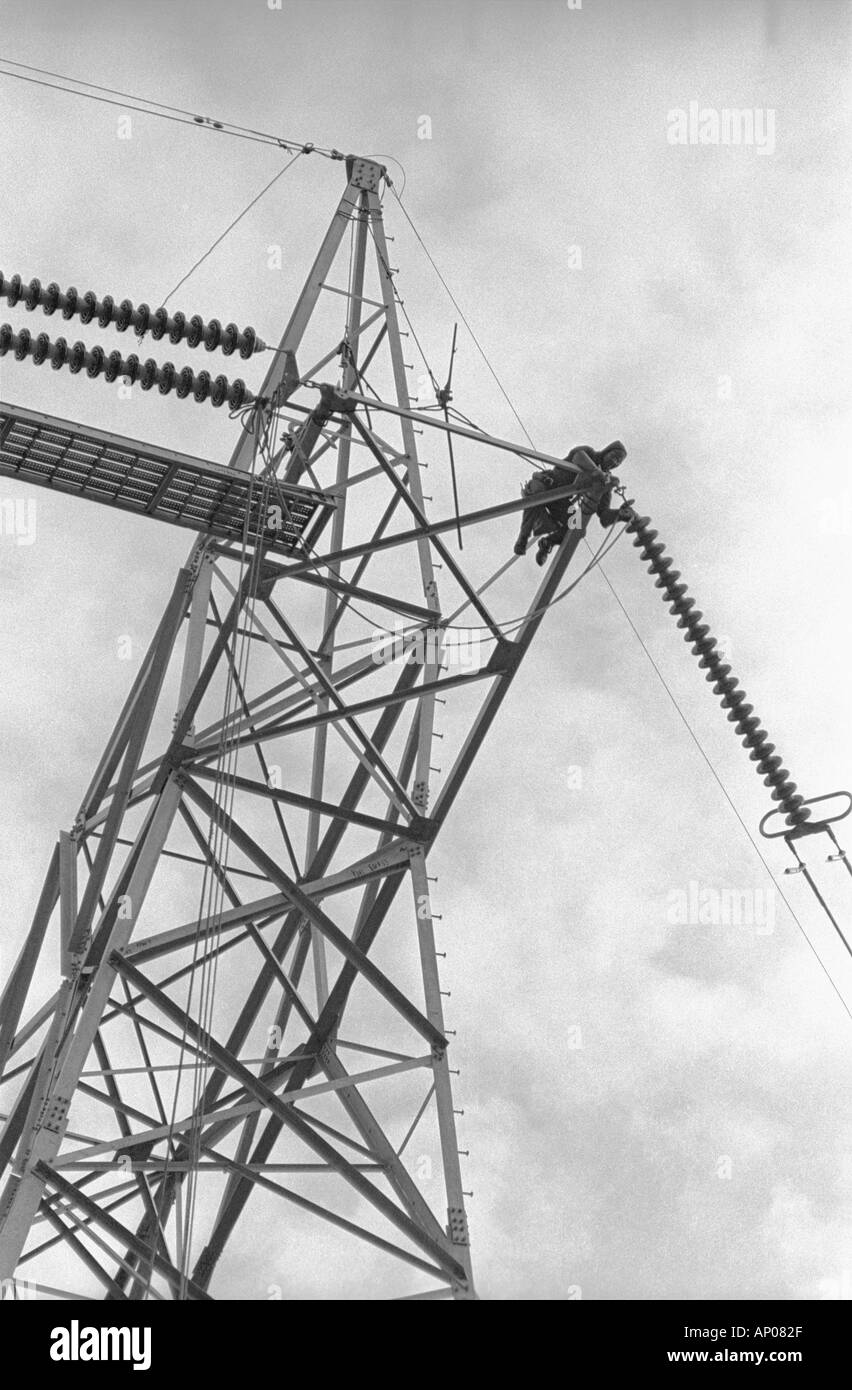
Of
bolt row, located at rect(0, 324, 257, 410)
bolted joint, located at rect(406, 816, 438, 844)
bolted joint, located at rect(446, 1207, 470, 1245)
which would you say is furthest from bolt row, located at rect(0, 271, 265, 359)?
bolted joint, located at rect(446, 1207, 470, 1245)

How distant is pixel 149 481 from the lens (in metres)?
18.4

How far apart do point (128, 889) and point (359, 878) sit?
2656mm

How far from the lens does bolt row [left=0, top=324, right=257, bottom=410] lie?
1731 centimetres

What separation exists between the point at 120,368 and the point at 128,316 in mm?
682

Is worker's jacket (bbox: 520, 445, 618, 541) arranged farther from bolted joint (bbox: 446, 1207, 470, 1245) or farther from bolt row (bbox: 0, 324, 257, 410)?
bolted joint (bbox: 446, 1207, 470, 1245)

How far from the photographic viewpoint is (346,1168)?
16094mm

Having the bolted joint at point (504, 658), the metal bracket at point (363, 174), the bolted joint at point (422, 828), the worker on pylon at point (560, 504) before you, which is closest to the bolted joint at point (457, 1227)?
the bolted joint at point (422, 828)

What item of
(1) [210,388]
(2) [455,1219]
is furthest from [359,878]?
(1) [210,388]

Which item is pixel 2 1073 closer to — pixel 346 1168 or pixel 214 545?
pixel 346 1168

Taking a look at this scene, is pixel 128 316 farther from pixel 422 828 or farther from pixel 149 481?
pixel 422 828

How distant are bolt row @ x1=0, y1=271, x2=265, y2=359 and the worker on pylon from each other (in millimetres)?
3632

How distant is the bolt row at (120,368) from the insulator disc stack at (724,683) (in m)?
4.88

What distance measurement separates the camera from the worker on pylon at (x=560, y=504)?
1853cm

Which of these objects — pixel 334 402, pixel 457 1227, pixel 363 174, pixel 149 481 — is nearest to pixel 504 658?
pixel 334 402
